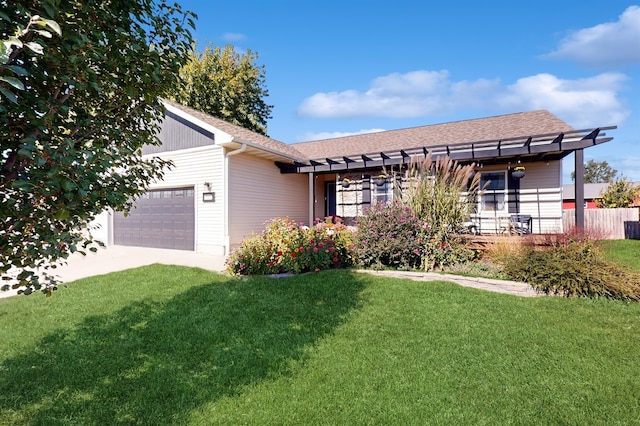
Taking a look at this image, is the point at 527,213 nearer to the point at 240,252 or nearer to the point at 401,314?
the point at 401,314

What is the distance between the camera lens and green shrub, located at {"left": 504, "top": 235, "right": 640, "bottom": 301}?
4.81 m

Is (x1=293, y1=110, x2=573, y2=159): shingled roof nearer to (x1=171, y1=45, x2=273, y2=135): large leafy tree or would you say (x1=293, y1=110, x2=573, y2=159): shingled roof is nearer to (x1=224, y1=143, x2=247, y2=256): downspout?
(x1=224, y1=143, x2=247, y2=256): downspout

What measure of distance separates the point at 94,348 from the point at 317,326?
2576mm

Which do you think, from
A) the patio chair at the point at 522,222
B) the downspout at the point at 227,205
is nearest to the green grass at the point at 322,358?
the downspout at the point at 227,205

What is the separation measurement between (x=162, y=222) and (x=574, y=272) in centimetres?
1144

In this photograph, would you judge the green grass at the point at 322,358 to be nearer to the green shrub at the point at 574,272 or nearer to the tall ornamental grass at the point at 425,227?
the green shrub at the point at 574,272

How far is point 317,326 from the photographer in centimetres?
403

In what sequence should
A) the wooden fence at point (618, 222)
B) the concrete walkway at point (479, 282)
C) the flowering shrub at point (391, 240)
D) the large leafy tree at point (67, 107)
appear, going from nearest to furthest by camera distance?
1. the large leafy tree at point (67, 107)
2. the concrete walkway at point (479, 282)
3. the flowering shrub at point (391, 240)
4. the wooden fence at point (618, 222)

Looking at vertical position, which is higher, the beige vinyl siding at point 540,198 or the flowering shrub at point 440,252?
the beige vinyl siding at point 540,198

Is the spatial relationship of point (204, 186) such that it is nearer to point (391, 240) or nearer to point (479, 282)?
point (391, 240)

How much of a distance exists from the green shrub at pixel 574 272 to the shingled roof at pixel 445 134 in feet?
17.9

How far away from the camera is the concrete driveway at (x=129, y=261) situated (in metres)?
7.63

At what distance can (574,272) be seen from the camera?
503 centimetres

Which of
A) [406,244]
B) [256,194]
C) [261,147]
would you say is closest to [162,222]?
[256,194]
